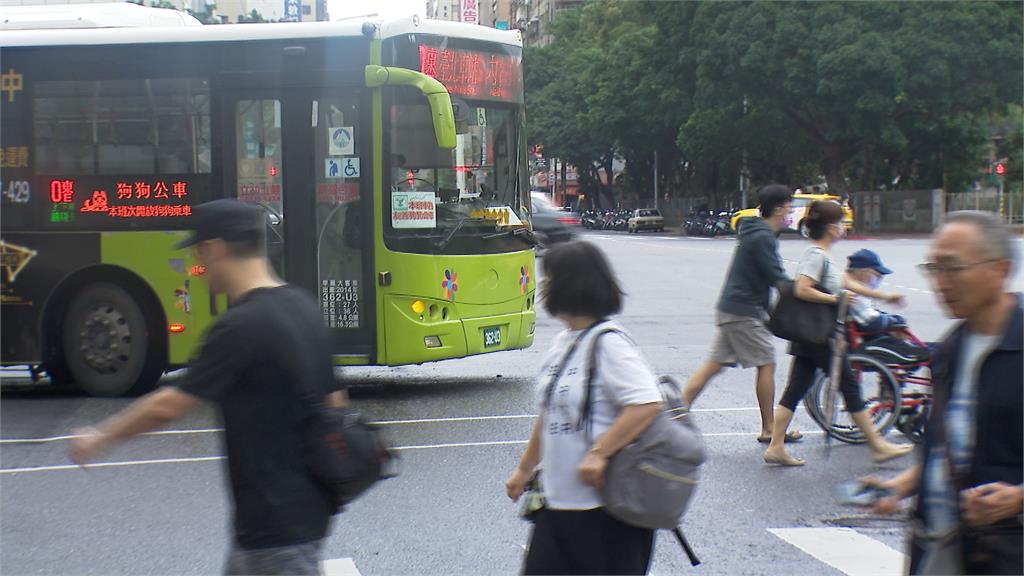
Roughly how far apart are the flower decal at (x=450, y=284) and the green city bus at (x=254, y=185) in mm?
14

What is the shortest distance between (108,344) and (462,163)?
357 cm

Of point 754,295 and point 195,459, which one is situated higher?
point 754,295

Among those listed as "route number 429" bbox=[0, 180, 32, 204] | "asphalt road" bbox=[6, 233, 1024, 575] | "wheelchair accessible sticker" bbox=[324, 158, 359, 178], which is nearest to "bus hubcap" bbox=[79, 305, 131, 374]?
"asphalt road" bbox=[6, 233, 1024, 575]

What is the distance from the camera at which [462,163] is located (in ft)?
35.9

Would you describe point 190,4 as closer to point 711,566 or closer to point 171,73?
point 171,73

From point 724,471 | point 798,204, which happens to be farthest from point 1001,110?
point 724,471

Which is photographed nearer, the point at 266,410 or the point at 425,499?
the point at 266,410

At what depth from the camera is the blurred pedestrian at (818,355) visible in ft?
25.9

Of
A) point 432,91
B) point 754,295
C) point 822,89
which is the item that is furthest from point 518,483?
point 822,89

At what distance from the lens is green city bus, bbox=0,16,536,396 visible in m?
10.7

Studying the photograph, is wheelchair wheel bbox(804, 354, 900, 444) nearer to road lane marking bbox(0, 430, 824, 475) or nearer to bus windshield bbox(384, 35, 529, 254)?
road lane marking bbox(0, 430, 824, 475)

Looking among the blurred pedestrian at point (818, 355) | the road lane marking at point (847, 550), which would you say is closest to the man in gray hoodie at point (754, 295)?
the blurred pedestrian at point (818, 355)

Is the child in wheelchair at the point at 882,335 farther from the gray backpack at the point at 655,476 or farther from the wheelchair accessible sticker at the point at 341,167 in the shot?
the gray backpack at the point at 655,476

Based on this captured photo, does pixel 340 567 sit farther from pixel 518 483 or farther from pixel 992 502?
pixel 992 502
